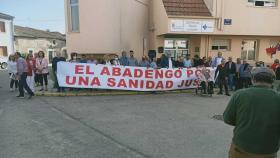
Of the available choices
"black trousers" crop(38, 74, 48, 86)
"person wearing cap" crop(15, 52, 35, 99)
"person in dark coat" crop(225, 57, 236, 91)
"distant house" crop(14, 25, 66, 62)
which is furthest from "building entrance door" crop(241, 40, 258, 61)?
"distant house" crop(14, 25, 66, 62)

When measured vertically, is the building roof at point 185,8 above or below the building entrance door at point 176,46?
above

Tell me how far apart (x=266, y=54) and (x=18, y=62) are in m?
15.0

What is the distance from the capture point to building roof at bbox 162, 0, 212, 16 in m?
15.0

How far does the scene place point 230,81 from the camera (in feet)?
43.2

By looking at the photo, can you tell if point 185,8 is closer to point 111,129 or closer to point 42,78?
point 42,78

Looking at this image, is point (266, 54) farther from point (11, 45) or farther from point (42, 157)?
point (11, 45)

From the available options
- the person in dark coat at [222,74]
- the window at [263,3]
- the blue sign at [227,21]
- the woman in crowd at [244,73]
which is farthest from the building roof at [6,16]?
the woman in crowd at [244,73]

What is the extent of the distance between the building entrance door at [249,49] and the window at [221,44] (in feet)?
3.72

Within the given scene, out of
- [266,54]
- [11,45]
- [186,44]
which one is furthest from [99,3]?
[11,45]

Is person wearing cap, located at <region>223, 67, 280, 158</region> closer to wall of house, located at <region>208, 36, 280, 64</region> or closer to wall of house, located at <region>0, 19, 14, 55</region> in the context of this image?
wall of house, located at <region>208, 36, 280, 64</region>

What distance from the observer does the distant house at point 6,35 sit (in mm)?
38562

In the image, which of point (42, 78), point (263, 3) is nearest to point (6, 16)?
point (42, 78)

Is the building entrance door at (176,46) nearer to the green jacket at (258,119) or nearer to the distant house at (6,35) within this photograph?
the green jacket at (258,119)

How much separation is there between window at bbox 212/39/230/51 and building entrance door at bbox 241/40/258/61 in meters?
1.13
